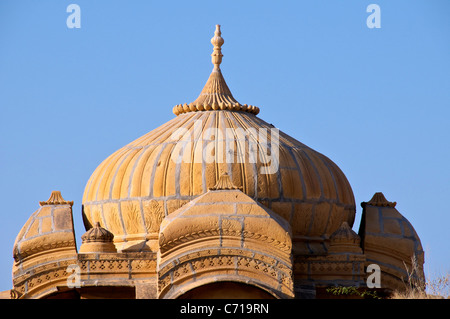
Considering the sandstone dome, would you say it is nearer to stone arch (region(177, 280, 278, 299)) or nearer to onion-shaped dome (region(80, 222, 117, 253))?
onion-shaped dome (region(80, 222, 117, 253))

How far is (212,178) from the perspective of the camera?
28.2m

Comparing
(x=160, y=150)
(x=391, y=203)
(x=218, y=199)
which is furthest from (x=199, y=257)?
(x=391, y=203)

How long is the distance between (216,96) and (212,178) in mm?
3545

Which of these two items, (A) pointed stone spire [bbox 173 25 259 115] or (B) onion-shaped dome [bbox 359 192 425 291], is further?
(A) pointed stone spire [bbox 173 25 259 115]

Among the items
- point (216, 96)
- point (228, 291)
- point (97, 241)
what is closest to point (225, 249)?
point (228, 291)

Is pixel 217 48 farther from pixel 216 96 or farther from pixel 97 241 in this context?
pixel 97 241

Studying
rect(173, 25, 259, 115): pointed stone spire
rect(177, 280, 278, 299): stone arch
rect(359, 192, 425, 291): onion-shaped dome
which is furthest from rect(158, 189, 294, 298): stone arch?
rect(173, 25, 259, 115): pointed stone spire

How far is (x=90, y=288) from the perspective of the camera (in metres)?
26.6

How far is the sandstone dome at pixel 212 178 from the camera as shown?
28250mm

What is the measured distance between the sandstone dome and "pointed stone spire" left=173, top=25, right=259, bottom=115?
465 millimetres

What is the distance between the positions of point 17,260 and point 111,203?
8.53 ft

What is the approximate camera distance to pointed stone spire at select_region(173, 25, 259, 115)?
30672 millimetres

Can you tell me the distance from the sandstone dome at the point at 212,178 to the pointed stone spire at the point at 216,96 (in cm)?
47

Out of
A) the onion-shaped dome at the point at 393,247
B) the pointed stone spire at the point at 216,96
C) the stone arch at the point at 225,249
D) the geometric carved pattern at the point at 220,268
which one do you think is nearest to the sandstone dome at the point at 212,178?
the pointed stone spire at the point at 216,96
